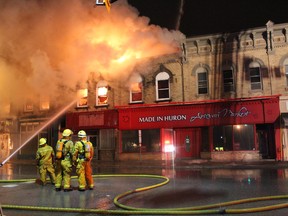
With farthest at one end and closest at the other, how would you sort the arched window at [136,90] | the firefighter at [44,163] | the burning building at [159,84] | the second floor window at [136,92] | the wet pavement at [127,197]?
the second floor window at [136,92] < the arched window at [136,90] < the burning building at [159,84] < the firefighter at [44,163] < the wet pavement at [127,197]

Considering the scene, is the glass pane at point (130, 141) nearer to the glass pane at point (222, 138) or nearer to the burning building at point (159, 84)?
the burning building at point (159, 84)

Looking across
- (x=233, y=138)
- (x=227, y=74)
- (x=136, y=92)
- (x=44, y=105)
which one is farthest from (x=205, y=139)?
(x=44, y=105)

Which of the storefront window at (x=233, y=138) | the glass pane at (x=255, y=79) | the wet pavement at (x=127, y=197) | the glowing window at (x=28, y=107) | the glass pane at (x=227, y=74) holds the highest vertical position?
the glass pane at (x=227, y=74)

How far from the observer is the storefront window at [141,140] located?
66.3 ft

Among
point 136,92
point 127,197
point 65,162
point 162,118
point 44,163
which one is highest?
point 136,92

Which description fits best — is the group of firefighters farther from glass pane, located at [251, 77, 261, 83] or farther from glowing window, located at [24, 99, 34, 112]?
glowing window, located at [24, 99, 34, 112]

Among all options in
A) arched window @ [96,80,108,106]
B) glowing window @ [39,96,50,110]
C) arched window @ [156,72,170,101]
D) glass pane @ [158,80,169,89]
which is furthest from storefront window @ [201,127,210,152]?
glowing window @ [39,96,50,110]

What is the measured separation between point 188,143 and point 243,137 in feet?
11.2

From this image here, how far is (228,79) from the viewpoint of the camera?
1916 cm

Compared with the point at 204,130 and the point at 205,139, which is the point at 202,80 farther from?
the point at 205,139

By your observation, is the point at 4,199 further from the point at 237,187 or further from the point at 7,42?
the point at 7,42

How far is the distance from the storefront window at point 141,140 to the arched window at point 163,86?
2.25 m

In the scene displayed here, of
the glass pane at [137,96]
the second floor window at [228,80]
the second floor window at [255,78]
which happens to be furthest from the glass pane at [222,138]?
the glass pane at [137,96]

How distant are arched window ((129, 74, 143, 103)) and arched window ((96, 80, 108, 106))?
196 centimetres
